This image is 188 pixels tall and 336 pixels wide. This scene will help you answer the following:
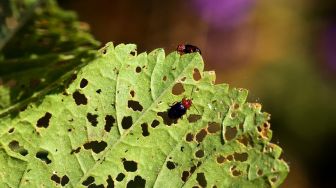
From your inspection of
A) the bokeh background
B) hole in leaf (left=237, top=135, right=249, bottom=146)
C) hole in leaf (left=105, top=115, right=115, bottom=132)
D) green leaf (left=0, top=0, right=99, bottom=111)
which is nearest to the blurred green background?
the bokeh background

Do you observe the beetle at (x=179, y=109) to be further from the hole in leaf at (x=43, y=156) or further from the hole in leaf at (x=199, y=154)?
the hole in leaf at (x=43, y=156)

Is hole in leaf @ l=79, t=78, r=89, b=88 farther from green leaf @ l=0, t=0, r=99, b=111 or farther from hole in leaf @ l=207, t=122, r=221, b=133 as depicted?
hole in leaf @ l=207, t=122, r=221, b=133

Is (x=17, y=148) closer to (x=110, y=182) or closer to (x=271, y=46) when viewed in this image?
(x=110, y=182)

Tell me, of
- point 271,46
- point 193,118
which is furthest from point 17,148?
point 271,46

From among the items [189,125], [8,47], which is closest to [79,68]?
[189,125]

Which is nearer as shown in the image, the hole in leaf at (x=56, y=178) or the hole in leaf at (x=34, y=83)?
the hole in leaf at (x=56, y=178)

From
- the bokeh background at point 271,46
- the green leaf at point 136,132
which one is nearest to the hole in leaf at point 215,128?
the green leaf at point 136,132

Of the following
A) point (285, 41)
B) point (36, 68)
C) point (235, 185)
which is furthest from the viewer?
point (285, 41)

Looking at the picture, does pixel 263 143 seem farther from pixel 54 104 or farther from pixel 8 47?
pixel 8 47
